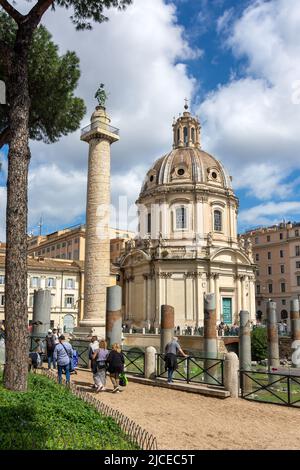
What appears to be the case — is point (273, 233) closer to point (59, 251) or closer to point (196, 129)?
point (196, 129)

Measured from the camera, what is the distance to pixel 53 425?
6.84 m

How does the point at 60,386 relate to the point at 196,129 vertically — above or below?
below

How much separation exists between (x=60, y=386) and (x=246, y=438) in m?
4.70

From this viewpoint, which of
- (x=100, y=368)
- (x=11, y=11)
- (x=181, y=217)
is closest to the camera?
(x=11, y=11)

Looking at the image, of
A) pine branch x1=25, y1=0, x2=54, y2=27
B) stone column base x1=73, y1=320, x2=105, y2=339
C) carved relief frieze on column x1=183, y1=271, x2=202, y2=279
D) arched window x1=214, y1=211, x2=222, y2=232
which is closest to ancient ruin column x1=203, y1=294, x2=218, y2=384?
stone column base x1=73, y1=320, x2=105, y2=339

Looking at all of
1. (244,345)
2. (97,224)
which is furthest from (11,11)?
(244,345)

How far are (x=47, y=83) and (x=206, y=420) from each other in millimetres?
11964

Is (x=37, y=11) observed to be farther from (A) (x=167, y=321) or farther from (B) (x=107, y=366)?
(A) (x=167, y=321)

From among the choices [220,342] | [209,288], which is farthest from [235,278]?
[220,342]

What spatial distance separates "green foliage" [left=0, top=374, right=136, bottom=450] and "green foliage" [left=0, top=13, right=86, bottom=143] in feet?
33.1

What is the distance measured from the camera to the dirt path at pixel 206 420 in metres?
7.72

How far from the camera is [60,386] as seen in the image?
1078cm

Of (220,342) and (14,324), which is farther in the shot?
(220,342)

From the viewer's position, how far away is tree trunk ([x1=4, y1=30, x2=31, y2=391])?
9633mm
